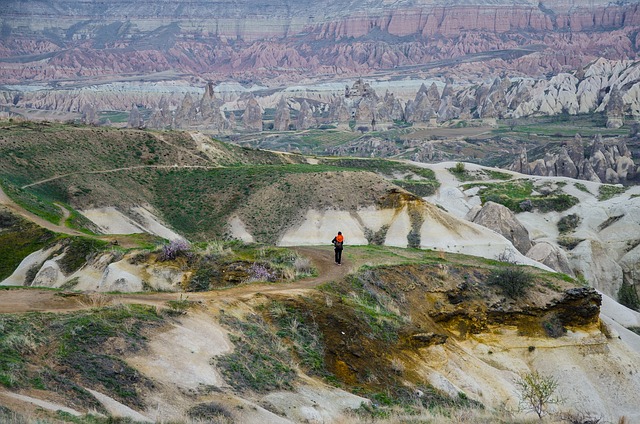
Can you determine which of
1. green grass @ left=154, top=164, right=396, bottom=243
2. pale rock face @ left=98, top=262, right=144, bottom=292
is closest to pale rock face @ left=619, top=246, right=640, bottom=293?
green grass @ left=154, top=164, right=396, bottom=243

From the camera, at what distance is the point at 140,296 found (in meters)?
26.8

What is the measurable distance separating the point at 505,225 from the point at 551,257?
5.92 metres

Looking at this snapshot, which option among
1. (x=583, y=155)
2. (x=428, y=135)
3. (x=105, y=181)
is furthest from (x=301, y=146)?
(x=105, y=181)

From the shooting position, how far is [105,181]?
69562mm

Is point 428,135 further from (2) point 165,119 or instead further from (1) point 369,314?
(1) point 369,314

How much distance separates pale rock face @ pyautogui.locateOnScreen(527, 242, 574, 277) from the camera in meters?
65.6

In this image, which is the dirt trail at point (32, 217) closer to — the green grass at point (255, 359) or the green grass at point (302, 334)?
the green grass at point (302, 334)

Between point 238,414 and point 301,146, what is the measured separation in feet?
512

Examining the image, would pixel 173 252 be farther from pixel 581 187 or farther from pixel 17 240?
pixel 581 187

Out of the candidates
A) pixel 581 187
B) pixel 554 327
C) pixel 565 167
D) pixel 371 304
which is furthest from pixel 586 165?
pixel 371 304

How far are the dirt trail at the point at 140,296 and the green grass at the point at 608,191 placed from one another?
66.5 metres

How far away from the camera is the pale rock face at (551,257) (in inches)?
2581

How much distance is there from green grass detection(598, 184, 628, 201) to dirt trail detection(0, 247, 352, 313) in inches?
2616

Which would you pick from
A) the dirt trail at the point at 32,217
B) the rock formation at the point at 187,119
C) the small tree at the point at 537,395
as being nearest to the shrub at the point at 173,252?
the dirt trail at the point at 32,217
